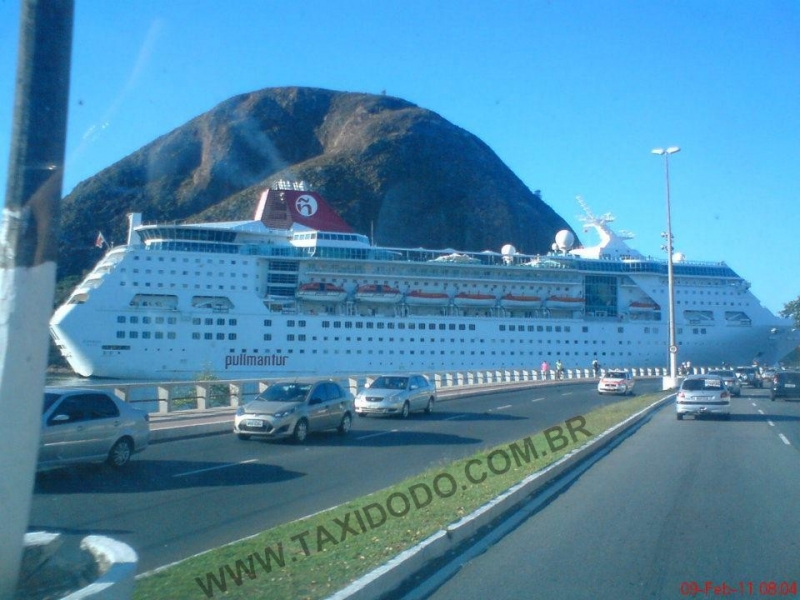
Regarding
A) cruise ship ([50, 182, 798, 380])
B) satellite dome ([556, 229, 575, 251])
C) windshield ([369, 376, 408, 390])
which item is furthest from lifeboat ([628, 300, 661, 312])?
windshield ([369, 376, 408, 390])

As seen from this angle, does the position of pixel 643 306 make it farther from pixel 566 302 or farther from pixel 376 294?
pixel 376 294

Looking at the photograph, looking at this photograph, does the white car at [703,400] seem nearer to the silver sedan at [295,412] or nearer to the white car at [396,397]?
the white car at [396,397]

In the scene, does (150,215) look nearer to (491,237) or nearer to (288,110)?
(288,110)

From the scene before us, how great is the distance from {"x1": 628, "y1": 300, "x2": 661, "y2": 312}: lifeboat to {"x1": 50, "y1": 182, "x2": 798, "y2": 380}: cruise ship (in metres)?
0.17

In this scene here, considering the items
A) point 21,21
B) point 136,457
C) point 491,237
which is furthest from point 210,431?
point 491,237

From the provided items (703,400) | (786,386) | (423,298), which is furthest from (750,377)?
(703,400)

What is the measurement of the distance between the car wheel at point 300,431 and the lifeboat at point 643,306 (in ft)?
168

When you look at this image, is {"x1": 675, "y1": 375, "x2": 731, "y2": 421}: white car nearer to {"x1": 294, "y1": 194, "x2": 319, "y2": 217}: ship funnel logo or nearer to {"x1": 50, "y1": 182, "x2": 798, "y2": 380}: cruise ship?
{"x1": 50, "y1": 182, "x2": 798, "y2": 380}: cruise ship

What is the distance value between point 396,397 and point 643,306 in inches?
1785

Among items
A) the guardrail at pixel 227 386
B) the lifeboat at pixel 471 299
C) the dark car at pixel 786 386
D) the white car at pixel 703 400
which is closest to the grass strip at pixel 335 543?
the guardrail at pixel 227 386

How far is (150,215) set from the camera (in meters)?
101

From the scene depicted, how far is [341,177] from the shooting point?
4144 inches

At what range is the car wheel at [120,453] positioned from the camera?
38.6 feet

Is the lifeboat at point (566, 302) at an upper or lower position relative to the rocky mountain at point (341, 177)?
lower
